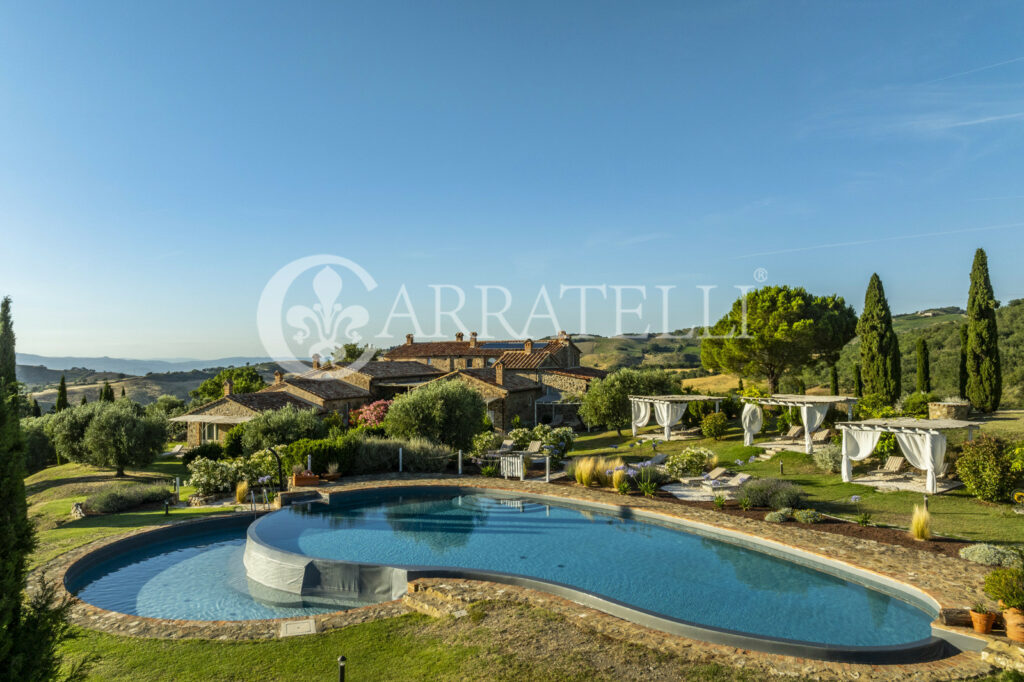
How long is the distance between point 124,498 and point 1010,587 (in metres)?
21.2

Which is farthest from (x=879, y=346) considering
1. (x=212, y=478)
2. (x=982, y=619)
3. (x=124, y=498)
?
(x=124, y=498)

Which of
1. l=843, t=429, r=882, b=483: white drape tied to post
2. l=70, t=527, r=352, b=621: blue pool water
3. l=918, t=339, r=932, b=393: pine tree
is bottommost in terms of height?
l=70, t=527, r=352, b=621: blue pool water

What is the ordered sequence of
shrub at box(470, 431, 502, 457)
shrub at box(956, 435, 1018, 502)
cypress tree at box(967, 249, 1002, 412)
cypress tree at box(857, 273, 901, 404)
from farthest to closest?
1. cypress tree at box(857, 273, 901, 404)
2. cypress tree at box(967, 249, 1002, 412)
3. shrub at box(470, 431, 502, 457)
4. shrub at box(956, 435, 1018, 502)

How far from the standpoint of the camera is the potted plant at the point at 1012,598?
728 cm

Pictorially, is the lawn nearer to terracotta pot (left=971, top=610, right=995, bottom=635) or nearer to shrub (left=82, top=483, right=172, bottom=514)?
terracotta pot (left=971, top=610, right=995, bottom=635)

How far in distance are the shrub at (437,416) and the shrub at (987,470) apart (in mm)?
17307

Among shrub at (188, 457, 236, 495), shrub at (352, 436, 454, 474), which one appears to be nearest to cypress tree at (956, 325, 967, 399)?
shrub at (352, 436, 454, 474)

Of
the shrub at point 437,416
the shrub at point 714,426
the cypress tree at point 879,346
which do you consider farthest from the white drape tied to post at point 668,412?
the cypress tree at point 879,346

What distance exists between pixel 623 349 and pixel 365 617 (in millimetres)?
96854

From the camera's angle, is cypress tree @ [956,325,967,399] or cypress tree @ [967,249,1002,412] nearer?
cypress tree @ [967,249,1002,412]

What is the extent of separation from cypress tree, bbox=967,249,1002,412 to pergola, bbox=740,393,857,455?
7.64 m

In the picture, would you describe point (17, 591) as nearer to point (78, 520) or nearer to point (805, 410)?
point (78, 520)

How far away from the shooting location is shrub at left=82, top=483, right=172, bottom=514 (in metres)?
17.1

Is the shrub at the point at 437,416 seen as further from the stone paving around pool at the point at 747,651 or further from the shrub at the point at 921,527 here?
the shrub at the point at 921,527
